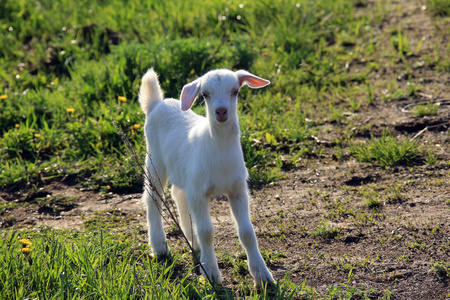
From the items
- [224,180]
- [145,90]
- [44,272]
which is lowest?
[44,272]

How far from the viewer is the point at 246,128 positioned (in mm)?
5719

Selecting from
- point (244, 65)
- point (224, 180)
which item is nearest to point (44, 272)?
point (224, 180)

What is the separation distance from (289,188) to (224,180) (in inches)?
56.8

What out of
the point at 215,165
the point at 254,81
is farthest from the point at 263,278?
the point at 254,81

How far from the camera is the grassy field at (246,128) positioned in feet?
11.9

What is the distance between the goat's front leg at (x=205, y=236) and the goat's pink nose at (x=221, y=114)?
1.92 ft

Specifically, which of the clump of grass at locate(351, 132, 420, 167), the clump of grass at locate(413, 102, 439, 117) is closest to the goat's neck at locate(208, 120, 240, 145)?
the clump of grass at locate(351, 132, 420, 167)

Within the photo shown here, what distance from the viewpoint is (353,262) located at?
378 cm

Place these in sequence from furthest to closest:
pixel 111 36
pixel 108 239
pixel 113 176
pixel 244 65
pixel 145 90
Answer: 1. pixel 111 36
2. pixel 244 65
3. pixel 113 176
4. pixel 145 90
5. pixel 108 239

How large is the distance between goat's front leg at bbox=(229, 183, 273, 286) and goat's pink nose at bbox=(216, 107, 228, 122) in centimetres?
50

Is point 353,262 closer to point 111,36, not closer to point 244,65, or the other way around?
point 244,65

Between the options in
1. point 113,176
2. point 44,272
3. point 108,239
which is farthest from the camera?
point 113,176

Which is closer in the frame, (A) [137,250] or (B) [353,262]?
(B) [353,262]

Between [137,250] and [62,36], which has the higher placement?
[62,36]
